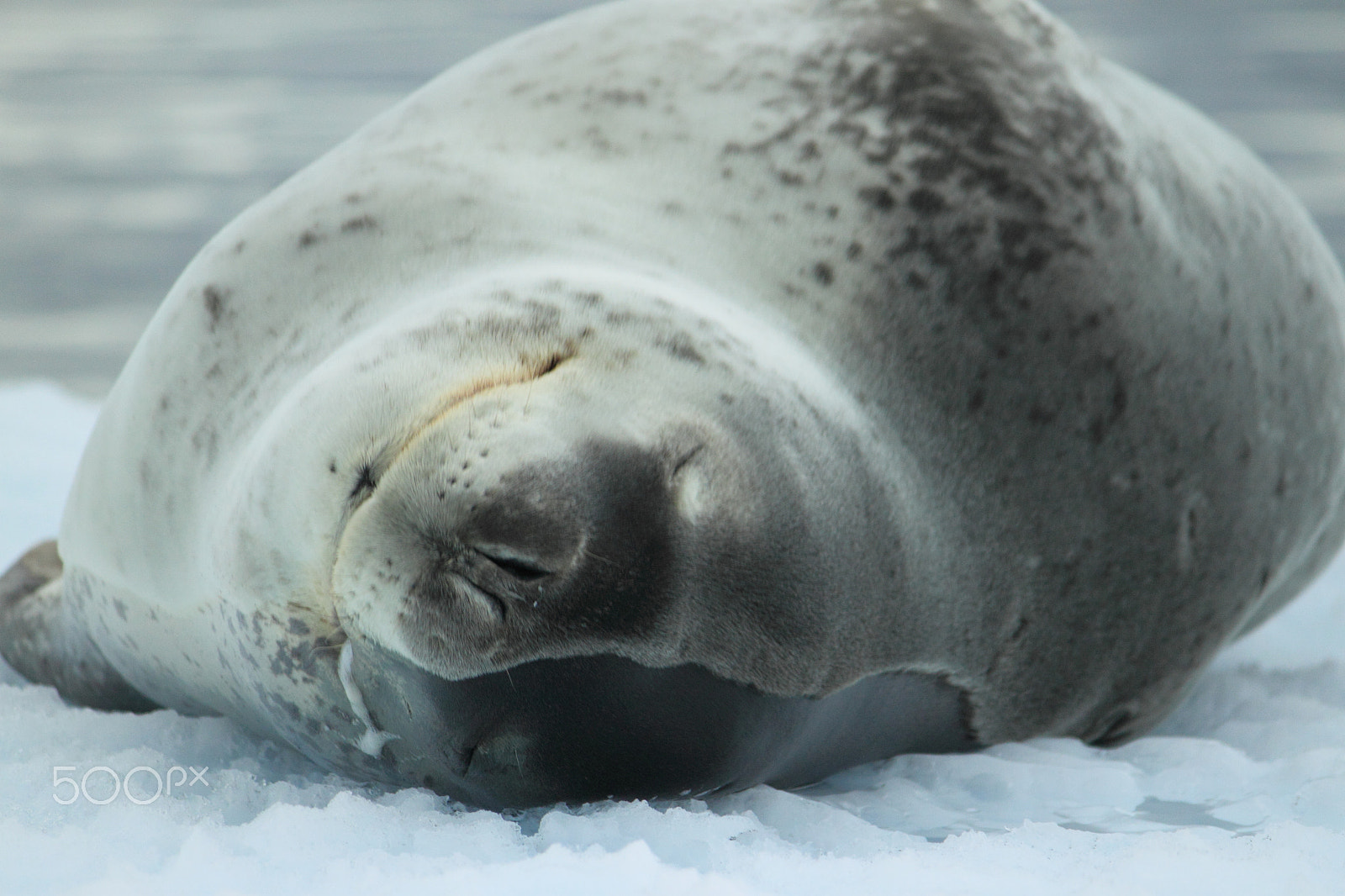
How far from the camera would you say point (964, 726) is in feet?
6.42

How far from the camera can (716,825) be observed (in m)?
1.54

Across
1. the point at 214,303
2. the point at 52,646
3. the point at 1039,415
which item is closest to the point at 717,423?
the point at 1039,415

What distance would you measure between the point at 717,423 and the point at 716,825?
392mm

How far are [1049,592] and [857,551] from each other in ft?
1.41

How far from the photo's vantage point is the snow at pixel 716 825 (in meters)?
1.39

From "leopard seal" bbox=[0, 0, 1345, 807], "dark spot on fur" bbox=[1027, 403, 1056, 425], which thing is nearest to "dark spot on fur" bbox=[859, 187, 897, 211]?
"leopard seal" bbox=[0, 0, 1345, 807]

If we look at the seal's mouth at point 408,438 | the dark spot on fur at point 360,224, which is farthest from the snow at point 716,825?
the dark spot on fur at point 360,224

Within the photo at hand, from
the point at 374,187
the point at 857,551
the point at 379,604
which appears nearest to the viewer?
the point at 379,604

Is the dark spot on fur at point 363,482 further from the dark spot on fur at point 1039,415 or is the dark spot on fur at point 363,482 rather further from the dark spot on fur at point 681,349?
the dark spot on fur at point 1039,415

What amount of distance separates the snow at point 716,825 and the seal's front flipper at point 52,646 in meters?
0.05

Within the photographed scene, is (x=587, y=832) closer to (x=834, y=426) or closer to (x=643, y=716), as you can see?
(x=643, y=716)

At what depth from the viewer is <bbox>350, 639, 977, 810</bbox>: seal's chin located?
4.63 feet

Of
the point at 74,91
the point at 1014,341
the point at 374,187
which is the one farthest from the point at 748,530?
the point at 74,91

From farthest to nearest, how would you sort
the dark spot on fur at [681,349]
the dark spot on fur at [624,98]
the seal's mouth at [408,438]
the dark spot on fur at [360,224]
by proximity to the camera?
the dark spot on fur at [624,98], the dark spot on fur at [360,224], the dark spot on fur at [681,349], the seal's mouth at [408,438]
